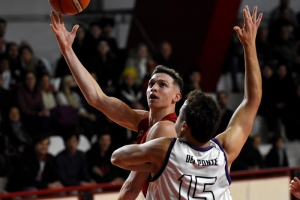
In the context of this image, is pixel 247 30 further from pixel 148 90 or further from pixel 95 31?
pixel 95 31

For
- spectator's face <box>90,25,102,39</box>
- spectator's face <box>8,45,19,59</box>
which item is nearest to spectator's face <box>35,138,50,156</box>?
spectator's face <box>8,45,19,59</box>

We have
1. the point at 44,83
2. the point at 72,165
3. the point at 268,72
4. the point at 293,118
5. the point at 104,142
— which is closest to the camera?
the point at 72,165

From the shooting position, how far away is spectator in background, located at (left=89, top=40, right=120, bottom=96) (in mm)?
9047

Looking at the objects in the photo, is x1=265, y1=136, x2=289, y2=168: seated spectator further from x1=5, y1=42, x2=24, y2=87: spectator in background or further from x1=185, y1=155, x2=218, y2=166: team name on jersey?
x1=185, y1=155, x2=218, y2=166: team name on jersey

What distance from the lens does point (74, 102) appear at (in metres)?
8.47

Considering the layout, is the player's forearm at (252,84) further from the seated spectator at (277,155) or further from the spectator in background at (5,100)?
the seated spectator at (277,155)

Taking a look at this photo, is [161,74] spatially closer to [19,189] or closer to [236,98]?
[19,189]

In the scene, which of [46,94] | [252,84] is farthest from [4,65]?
[252,84]

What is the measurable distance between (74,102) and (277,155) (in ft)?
10.1

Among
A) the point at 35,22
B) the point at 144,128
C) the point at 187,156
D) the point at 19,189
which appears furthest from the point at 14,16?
the point at 187,156

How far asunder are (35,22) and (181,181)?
8.28 meters

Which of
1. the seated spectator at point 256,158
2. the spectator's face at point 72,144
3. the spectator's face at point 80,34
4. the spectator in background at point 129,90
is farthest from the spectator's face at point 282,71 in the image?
the spectator's face at point 72,144

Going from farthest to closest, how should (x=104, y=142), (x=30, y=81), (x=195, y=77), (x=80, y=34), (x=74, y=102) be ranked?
(x=80, y=34) < (x=195, y=77) < (x=74, y=102) < (x=30, y=81) < (x=104, y=142)

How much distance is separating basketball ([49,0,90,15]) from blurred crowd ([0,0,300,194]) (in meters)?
3.30
